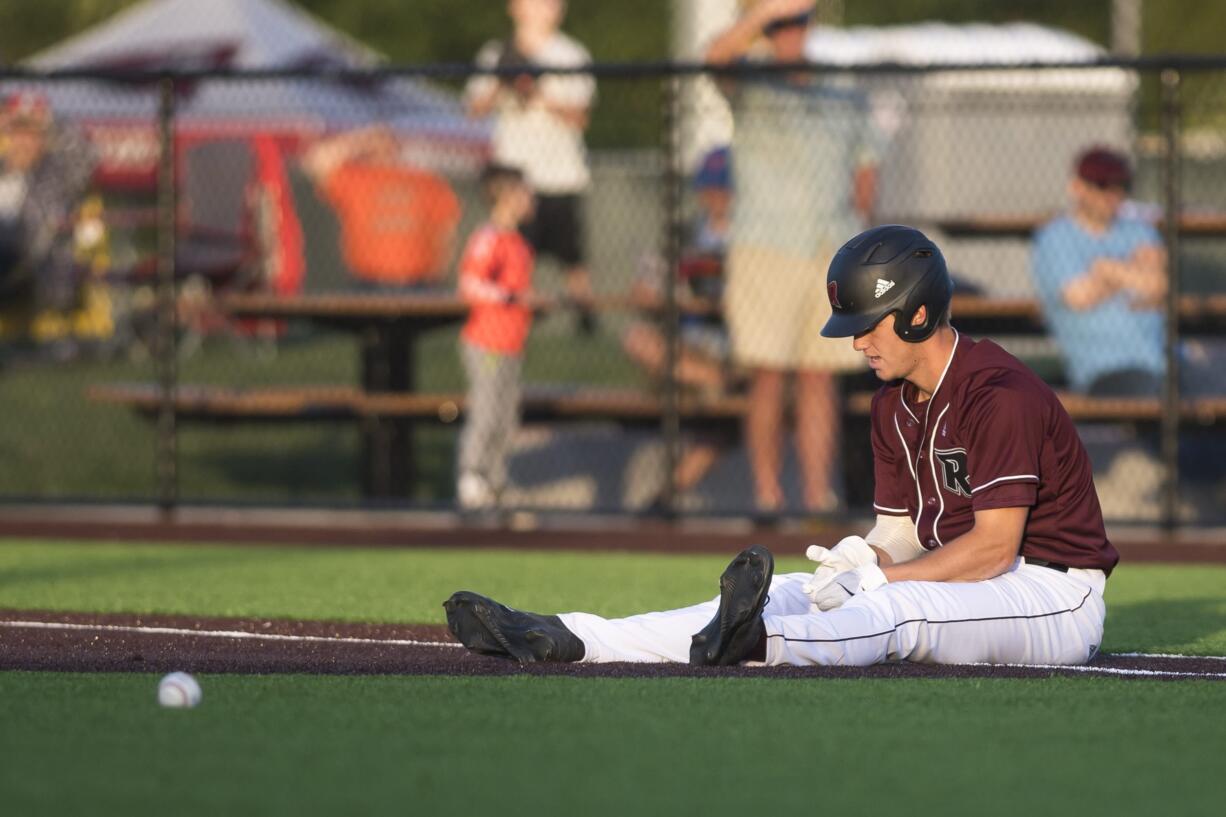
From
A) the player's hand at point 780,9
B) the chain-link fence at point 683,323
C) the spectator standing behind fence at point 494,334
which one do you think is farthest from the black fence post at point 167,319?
the player's hand at point 780,9

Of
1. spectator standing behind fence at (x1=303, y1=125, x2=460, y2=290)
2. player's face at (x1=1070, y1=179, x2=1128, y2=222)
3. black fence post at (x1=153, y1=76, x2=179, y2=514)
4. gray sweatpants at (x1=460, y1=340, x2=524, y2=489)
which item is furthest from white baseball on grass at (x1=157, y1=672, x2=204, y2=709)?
spectator standing behind fence at (x1=303, y1=125, x2=460, y2=290)

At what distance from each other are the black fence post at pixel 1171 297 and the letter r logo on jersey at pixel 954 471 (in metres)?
4.78

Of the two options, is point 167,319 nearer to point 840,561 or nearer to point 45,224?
point 840,561

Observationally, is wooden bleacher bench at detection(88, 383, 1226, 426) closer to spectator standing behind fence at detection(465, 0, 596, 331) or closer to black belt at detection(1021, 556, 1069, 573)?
spectator standing behind fence at detection(465, 0, 596, 331)

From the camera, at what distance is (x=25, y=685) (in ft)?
18.4

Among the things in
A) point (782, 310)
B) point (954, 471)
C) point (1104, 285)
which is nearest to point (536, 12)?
point (782, 310)

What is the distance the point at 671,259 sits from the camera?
10797 mm

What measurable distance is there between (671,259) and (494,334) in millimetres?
1045

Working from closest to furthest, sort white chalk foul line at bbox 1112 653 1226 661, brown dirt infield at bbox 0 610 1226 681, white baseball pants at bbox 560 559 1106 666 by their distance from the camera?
white baseball pants at bbox 560 559 1106 666 → brown dirt infield at bbox 0 610 1226 681 → white chalk foul line at bbox 1112 653 1226 661

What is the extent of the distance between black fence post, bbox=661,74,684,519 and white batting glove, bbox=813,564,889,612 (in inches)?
193

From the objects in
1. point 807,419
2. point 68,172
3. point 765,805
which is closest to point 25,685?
point 765,805

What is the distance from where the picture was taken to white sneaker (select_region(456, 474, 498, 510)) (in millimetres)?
11133

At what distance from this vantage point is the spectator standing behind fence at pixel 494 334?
11.0m

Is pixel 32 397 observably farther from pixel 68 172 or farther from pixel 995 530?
pixel 995 530
